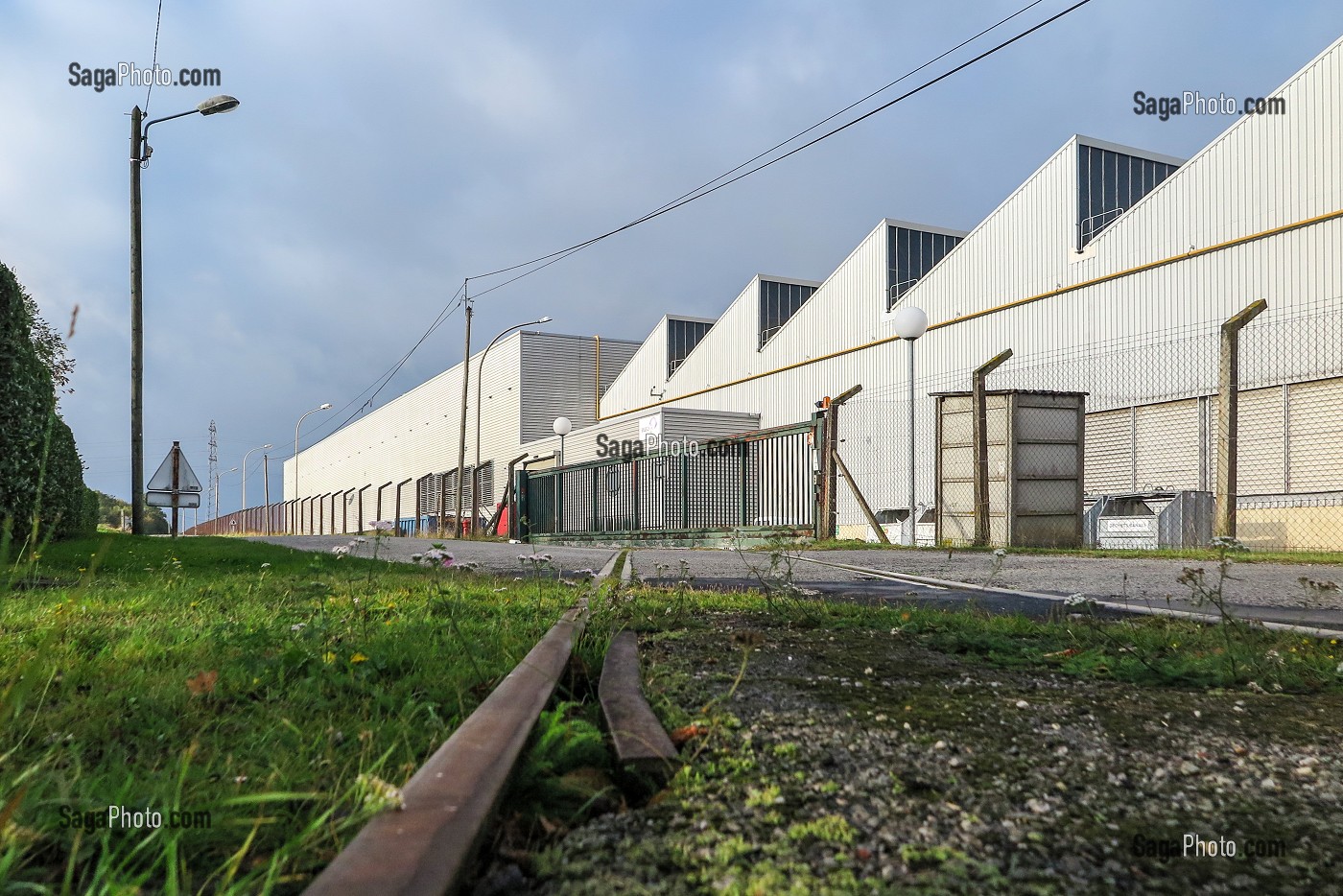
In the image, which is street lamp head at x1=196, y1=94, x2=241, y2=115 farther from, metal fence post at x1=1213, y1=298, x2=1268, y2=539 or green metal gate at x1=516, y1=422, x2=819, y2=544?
metal fence post at x1=1213, y1=298, x2=1268, y2=539

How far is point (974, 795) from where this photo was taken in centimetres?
137

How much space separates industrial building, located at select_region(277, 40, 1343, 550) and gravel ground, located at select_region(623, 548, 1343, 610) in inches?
162

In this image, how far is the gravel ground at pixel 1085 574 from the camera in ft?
16.3

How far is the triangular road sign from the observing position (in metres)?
14.7

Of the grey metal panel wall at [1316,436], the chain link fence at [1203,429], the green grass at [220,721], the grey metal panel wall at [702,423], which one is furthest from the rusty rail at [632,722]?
the grey metal panel wall at [702,423]

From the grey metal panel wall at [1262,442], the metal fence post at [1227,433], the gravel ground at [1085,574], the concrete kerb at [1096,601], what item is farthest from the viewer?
the grey metal panel wall at [1262,442]

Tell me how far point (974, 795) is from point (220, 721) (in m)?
1.53

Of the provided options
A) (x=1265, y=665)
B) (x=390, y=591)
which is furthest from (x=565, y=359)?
(x=1265, y=665)

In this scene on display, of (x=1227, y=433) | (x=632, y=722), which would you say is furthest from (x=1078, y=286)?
(x=632, y=722)

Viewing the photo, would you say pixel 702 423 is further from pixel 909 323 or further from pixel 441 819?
pixel 441 819

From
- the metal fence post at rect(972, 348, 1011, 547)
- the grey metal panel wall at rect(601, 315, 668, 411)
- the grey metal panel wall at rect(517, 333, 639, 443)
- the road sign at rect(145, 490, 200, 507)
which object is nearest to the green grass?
the metal fence post at rect(972, 348, 1011, 547)

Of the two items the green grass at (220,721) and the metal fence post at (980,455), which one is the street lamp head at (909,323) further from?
the green grass at (220,721)

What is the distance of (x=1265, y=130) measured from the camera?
14391mm

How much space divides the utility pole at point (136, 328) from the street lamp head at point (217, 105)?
1383 mm
